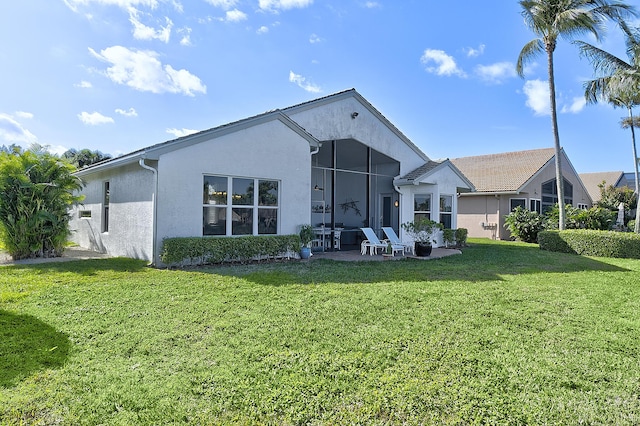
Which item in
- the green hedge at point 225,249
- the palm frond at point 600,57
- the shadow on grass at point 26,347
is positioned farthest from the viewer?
the palm frond at point 600,57

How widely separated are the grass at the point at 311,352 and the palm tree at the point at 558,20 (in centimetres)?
1229

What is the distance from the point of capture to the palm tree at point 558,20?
14.7m

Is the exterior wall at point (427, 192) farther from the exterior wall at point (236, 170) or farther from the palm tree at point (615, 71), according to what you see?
the palm tree at point (615, 71)

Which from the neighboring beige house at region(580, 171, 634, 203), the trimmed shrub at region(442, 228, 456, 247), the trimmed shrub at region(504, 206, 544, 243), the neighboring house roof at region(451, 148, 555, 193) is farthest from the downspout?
the neighboring beige house at region(580, 171, 634, 203)

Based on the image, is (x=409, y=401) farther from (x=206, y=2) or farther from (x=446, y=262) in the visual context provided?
(x=206, y=2)

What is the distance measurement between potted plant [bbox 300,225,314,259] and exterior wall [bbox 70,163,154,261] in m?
4.60

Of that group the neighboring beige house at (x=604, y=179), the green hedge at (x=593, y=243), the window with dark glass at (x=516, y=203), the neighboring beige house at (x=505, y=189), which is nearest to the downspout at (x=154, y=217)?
the green hedge at (x=593, y=243)

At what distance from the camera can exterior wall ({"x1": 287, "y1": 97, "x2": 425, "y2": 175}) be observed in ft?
44.3

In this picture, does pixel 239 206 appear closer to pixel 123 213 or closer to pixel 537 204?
pixel 123 213

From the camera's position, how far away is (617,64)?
1669cm

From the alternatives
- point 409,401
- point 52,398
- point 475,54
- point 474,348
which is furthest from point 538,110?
point 52,398

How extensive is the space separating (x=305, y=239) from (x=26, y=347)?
8235 mm

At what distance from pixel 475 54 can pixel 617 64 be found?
647 cm

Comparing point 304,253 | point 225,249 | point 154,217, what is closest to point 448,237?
point 304,253
